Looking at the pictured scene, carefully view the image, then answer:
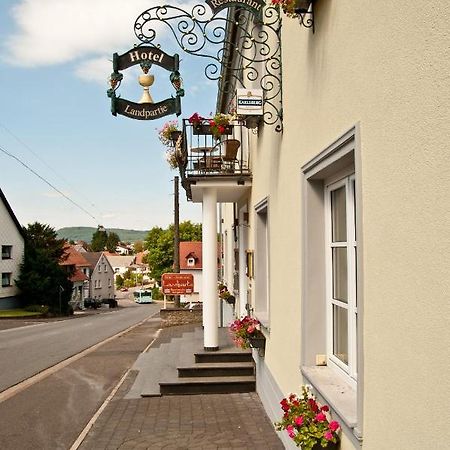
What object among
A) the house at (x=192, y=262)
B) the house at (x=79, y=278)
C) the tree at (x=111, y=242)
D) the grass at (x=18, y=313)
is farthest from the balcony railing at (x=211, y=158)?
the tree at (x=111, y=242)

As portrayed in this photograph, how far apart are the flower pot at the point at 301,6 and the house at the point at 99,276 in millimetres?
67997

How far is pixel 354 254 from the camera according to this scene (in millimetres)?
3699

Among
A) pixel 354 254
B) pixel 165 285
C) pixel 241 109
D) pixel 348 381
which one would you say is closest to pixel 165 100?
pixel 241 109

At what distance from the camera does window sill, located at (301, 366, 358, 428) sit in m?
3.25

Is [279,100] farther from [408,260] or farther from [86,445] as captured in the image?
[86,445]

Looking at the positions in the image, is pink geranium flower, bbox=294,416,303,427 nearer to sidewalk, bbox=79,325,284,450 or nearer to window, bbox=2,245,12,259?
sidewalk, bbox=79,325,284,450

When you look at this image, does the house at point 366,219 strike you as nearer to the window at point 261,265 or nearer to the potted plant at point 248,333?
the potted plant at point 248,333

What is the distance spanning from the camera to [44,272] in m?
43.5

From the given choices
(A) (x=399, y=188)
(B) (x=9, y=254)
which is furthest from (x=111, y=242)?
(A) (x=399, y=188)

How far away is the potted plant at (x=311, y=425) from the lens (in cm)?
343

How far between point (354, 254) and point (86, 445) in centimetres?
401

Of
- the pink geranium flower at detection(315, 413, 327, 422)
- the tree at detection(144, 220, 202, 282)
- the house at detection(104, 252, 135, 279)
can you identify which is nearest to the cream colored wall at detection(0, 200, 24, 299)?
the tree at detection(144, 220, 202, 282)

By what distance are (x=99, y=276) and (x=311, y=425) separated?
74.6 m

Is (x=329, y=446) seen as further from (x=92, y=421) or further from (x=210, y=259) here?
(x=210, y=259)
